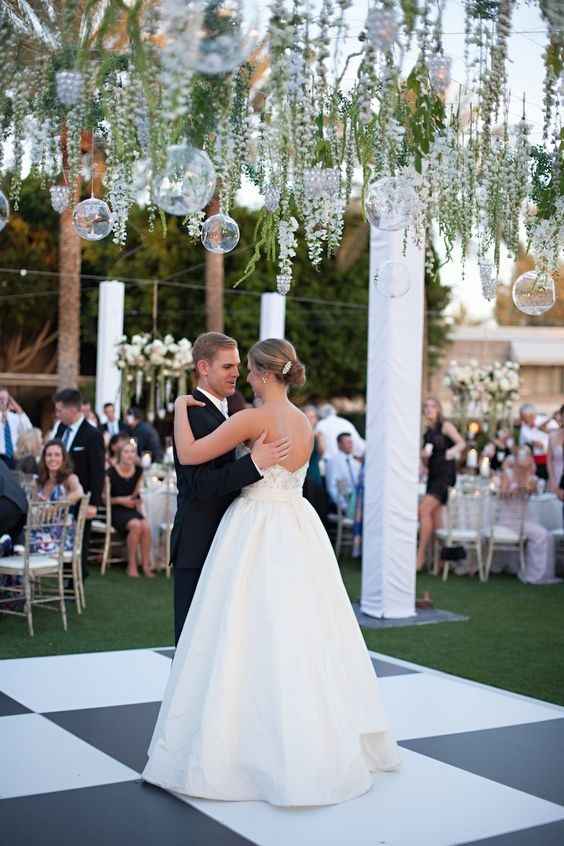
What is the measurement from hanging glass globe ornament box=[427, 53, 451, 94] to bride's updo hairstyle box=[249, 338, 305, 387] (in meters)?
1.10

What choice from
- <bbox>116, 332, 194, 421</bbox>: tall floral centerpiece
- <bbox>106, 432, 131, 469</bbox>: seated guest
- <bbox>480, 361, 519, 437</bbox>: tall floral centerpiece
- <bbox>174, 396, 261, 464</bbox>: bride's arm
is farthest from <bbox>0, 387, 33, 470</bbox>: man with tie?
<bbox>480, 361, 519, 437</bbox>: tall floral centerpiece

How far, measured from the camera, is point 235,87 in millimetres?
4098

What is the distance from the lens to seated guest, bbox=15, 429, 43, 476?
934cm

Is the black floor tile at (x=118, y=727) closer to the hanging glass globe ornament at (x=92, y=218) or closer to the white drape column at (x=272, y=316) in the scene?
the hanging glass globe ornament at (x=92, y=218)

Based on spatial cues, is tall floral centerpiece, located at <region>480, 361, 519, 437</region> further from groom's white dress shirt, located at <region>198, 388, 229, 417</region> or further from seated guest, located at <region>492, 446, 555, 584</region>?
groom's white dress shirt, located at <region>198, 388, 229, 417</region>

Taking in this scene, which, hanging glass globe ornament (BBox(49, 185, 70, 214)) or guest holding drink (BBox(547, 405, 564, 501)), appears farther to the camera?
guest holding drink (BBox(547, 405, 564, 501))

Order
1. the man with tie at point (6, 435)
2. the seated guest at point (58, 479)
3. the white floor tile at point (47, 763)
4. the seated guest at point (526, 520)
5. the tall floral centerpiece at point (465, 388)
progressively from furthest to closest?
the tall floral centerpiece at point (465, 388) → the seated guest at point (526, 520) → the man with tie at point (6, 435) → the seated guest at point (58, 479) → the white floor tile at point (47, 763)

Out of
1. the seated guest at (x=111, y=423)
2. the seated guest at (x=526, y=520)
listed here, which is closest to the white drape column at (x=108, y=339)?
the seated guest at (x=111, y=423)

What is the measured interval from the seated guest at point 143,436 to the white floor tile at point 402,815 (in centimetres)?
940

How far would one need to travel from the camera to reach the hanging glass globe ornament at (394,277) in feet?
18.3

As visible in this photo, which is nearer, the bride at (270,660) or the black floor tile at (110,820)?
the black floor tile at (110,820)

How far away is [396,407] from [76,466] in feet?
8.38

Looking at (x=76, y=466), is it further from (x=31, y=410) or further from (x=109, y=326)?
(x=31, y=410)

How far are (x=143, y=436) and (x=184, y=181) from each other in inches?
392
